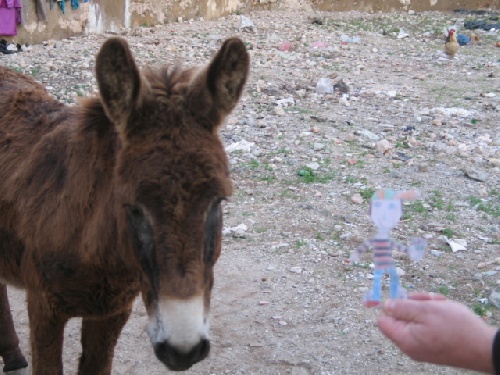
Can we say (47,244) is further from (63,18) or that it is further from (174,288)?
(63,18)

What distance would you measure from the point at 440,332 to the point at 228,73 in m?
1.44

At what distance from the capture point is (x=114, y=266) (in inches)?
111

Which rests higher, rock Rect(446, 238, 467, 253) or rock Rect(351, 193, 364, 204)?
rock Rect(351, 193, 364, 204)

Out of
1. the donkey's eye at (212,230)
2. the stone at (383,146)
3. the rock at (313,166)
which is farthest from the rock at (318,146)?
the donkey's eye at (212,230)

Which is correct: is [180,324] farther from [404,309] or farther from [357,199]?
[357,199]

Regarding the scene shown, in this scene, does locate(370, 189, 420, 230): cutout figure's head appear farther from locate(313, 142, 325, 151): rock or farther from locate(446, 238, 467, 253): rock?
locate(313, 142, 325, 151): rock

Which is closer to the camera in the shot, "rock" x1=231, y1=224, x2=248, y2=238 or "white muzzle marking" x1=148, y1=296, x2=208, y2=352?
"white muzzle marking" x1=148, y1=296, x2=208, y2=352

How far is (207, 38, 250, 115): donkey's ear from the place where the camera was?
8.42 ft

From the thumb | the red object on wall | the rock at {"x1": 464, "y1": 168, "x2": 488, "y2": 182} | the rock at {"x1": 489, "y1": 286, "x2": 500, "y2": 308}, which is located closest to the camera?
the thumb

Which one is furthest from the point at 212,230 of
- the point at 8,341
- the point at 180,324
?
the point at 8,341

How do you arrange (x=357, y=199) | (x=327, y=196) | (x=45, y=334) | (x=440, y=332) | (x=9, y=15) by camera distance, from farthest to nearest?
(x=9, y=15) → (x=327, y=196) → (x=357, y=199) → (x=45, y=334) → (x=440, y=332)

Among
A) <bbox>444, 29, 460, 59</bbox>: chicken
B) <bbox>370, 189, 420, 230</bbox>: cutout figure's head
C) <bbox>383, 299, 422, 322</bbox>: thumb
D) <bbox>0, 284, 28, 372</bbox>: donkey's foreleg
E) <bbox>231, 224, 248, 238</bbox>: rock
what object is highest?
<bbox>370, 189, 420, 230</bbox>: cutout figure's head

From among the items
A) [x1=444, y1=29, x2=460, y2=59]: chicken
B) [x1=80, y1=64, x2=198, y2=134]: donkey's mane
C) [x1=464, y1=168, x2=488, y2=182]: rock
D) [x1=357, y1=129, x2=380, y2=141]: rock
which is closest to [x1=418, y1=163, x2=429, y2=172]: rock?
[x1=464, y1=168, x2=488, y2=182]: rock

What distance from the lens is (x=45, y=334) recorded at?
10.1 feet
